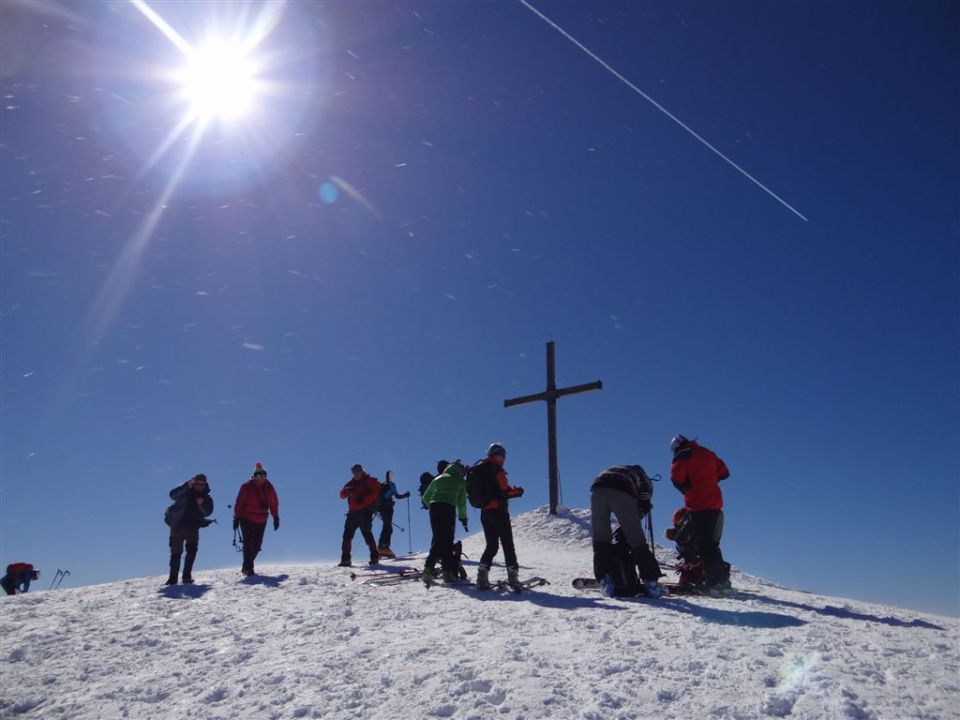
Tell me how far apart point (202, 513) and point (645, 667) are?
377 inches

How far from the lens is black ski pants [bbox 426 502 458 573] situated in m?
9.91

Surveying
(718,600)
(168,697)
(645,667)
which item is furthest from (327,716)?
(718,600)

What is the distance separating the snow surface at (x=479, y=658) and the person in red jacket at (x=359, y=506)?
12.4ft

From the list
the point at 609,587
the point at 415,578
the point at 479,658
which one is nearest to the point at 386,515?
the point at 415,578

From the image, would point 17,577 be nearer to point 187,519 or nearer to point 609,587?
point 187,519

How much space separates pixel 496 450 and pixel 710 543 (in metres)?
3.29

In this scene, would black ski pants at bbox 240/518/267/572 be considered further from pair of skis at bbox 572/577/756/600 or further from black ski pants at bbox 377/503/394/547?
pair of skis at bbox 572/577/756/600

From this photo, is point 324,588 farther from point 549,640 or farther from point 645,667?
point 645,667

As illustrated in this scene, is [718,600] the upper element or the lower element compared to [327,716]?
upper

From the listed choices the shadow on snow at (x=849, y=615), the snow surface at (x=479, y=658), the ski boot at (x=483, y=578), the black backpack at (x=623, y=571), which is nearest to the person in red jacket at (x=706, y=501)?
the snow surface at (x=479, y=658)

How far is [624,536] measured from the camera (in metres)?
8.51

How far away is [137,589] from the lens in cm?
1126

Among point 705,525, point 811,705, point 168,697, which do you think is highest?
point 705,525

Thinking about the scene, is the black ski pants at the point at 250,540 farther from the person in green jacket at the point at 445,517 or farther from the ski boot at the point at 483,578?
the ski boot at the point at 483,578
